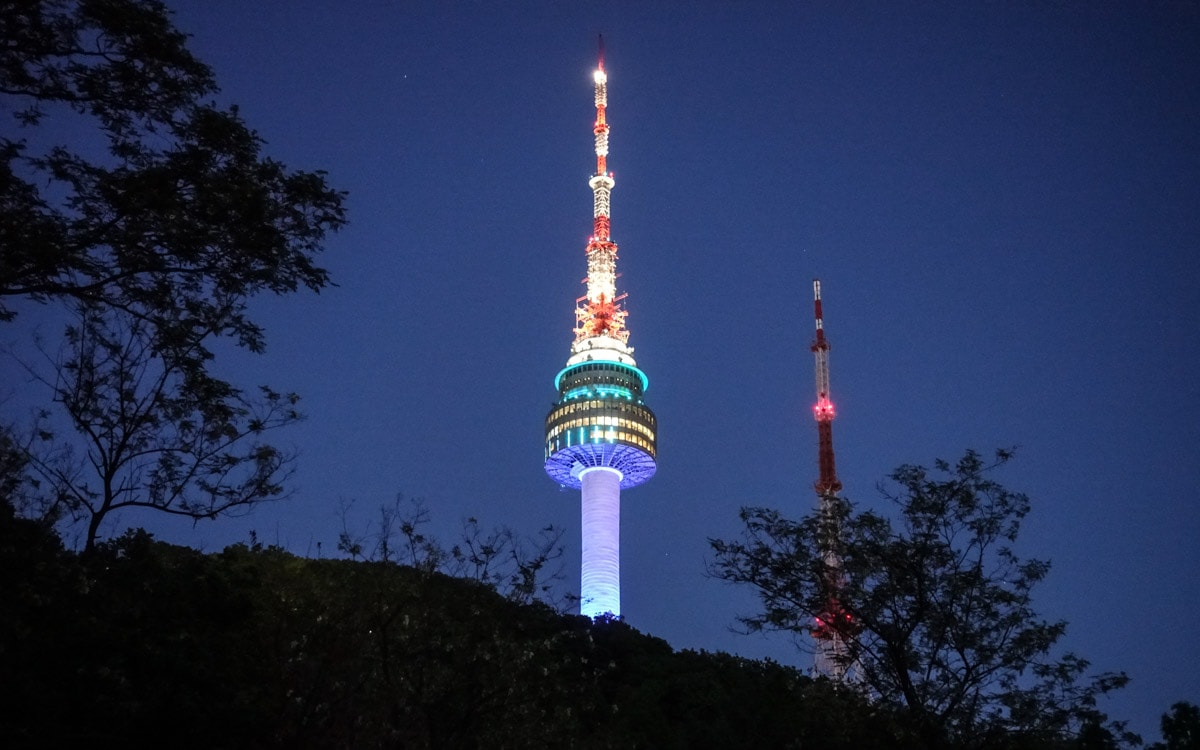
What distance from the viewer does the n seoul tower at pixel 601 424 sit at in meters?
99.2

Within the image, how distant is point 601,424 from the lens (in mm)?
101688

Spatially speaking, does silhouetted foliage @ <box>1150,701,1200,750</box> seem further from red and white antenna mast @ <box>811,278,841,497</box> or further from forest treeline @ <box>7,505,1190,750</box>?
red and white antenna mast @ <box>811,278,841,497</box>

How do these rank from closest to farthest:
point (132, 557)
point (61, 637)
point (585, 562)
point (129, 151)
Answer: point (129, 151) < point (61, 637) < point (132, 557) < point (585, 562)

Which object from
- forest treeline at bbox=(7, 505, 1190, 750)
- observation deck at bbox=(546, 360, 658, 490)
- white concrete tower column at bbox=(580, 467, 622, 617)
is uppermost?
observation deck at bbox=(546, 360, 658, 490)

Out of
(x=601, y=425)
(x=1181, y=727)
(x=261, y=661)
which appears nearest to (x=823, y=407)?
(x=601, y=425)

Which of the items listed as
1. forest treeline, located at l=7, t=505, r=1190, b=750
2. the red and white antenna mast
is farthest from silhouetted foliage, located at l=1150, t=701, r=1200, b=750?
the red and white antenna mast

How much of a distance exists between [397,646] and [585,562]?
80379 mm

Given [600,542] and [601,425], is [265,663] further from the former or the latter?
[601,425]

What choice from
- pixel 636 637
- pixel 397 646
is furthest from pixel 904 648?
pixel 636 637

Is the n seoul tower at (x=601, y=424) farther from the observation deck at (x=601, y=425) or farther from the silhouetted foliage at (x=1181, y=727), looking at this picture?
the silhouetted foliage at (x=1181, y=727)

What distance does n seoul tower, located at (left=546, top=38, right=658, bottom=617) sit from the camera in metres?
99.2

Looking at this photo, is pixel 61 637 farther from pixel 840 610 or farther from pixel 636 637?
pixel 636 637

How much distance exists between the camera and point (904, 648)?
1792 centimetres

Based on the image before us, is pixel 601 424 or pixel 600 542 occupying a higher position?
pixel 601 424
